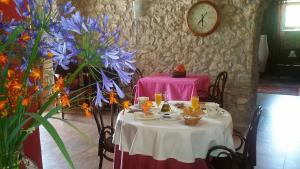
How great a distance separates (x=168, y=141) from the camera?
2.30 m

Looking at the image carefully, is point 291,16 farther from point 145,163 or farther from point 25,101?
point 25,101

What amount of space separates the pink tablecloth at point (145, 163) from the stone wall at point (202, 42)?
9.50 feet

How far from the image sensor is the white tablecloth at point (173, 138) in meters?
2.29

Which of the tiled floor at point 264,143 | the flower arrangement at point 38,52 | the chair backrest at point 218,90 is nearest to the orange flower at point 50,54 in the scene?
the flower arrangement at point 38,52

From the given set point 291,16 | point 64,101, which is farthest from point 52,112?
point 291,16

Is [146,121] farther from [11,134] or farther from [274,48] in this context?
[274,48]

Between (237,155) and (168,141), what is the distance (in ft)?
1.76

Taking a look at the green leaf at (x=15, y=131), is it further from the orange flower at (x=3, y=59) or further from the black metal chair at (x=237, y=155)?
the black metal chair at (x=237, y=155)

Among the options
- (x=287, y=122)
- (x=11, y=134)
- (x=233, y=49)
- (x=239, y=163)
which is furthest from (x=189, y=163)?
(x=287, y=122)

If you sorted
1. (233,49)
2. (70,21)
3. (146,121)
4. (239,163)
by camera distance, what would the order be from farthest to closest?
1. (233,49)
2. (146,121)
3. (239,163)
4. (70,21)

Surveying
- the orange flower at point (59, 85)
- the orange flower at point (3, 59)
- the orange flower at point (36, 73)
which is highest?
the orange flower at point (3, 59)

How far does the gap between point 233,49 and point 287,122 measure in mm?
1537

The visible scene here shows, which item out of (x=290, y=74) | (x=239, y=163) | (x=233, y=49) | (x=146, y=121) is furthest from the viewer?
(x=290, y=74)

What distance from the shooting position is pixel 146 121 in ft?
8.13
